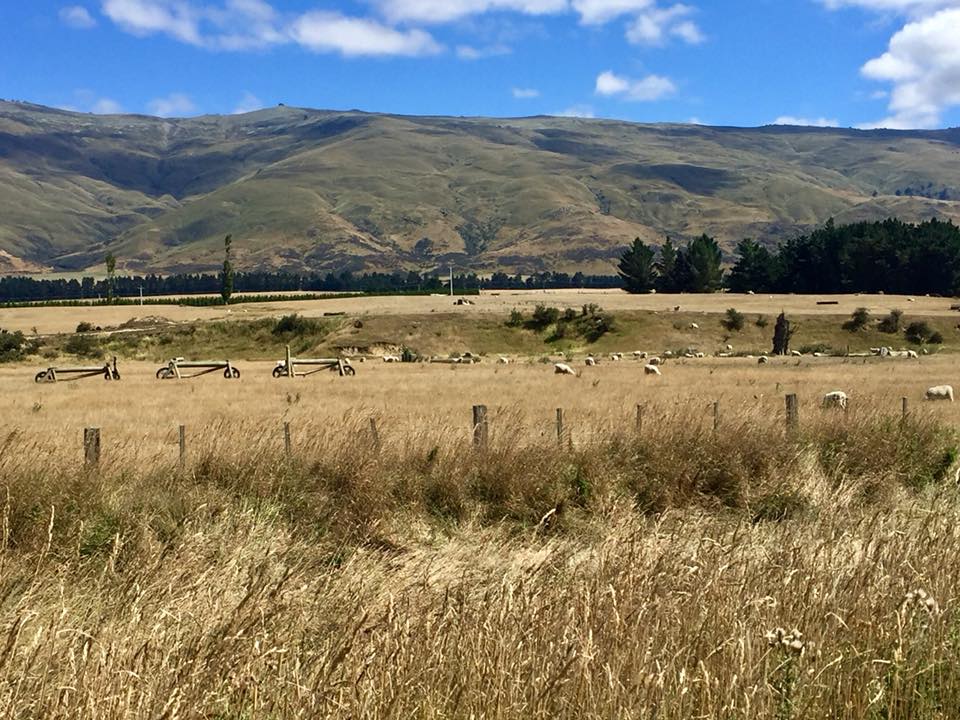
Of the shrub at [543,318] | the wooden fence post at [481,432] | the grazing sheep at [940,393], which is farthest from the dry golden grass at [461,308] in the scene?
the wooden fence post at [481,432]

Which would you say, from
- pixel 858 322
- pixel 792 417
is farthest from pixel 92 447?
pixel 858 322

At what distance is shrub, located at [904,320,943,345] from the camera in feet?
244

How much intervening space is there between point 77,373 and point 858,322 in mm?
61612

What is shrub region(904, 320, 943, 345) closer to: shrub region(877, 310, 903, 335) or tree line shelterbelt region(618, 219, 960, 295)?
shrub region(877, 310, 903, 335)

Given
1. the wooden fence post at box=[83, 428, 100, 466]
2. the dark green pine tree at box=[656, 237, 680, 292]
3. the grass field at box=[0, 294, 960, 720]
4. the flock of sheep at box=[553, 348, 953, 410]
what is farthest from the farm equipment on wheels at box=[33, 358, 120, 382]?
the dark green pine tree at box=[656, 237, 680, 292]

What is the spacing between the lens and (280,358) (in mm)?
74938

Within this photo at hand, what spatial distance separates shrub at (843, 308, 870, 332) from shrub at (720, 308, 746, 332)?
8.65 metres

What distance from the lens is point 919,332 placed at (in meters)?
75.2

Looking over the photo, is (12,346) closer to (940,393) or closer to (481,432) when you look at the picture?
(940,393)

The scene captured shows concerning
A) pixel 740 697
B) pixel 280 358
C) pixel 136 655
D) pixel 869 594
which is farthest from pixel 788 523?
pixel 280 358

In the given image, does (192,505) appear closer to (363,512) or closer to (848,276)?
(363,512)

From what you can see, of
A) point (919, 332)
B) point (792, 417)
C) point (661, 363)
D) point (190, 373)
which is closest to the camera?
point (792, 417)

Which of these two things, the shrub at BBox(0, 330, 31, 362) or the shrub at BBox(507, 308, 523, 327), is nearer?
the shrub at BBox(0, 330, 31, 362)

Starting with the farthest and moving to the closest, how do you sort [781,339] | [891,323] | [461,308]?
[461,308] < [891,323] < [781,339]
